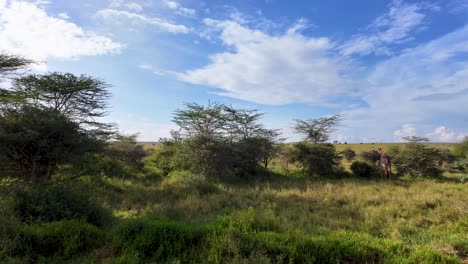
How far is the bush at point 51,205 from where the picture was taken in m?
5.60

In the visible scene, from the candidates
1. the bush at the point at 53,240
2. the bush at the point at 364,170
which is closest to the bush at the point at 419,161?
the bush at the point at 364,170

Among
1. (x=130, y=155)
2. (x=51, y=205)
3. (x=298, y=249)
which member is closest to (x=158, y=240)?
(x=298, y=249)

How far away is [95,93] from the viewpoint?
13867 mm

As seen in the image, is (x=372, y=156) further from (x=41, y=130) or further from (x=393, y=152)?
(x=41, y=130)

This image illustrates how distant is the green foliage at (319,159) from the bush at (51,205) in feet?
54.0

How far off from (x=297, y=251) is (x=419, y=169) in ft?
65.4

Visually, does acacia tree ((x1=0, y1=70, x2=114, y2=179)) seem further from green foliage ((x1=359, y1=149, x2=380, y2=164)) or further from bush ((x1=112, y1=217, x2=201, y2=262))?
green foliage ((x1=359, y1=149, x2=380, y2=164))

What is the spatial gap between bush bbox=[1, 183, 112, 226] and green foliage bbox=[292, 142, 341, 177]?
16.5m

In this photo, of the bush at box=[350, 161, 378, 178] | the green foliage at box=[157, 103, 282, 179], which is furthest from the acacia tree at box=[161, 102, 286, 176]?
the bush at box=[350, 161, 378, 178]

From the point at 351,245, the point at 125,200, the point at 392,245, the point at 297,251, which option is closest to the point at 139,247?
the point at 297,251

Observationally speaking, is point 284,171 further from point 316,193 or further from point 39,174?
point 39,174

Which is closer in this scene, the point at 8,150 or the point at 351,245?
the point at 351,245

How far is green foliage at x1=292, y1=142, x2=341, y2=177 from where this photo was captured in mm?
20188

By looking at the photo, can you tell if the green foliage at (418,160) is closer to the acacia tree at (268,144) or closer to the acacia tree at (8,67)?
the acacia tree at (268,144)
